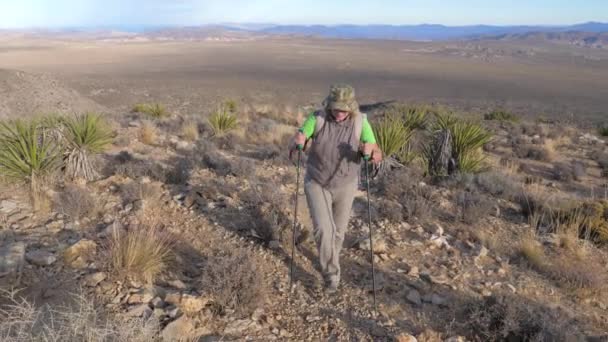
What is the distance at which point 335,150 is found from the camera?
12.3 ft

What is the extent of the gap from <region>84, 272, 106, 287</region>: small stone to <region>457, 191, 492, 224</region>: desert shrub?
430 cm

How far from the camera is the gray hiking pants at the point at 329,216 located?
12.8 feet

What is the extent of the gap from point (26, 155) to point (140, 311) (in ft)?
12.2

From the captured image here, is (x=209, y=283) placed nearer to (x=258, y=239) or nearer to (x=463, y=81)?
(x=258, y=239)

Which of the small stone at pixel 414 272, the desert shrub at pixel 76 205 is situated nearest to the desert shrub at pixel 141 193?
the desert shrub at pixel 76 205

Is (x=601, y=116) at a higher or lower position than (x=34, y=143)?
lower

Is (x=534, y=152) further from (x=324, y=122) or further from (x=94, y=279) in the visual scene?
(x=94, y=279)

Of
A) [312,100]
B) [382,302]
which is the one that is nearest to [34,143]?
[382,302]

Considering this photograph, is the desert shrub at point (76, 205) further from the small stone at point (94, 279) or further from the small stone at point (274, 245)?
the small stone at point (274, 245)

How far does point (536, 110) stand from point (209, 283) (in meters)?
31.6

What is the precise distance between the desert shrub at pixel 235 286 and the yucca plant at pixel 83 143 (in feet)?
11.4

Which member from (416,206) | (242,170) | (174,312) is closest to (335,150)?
(174,312)

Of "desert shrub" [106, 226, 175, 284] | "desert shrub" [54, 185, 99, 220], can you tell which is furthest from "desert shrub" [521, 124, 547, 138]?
"desert shrub" [106, 226, 175, 284]

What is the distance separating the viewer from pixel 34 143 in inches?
235
